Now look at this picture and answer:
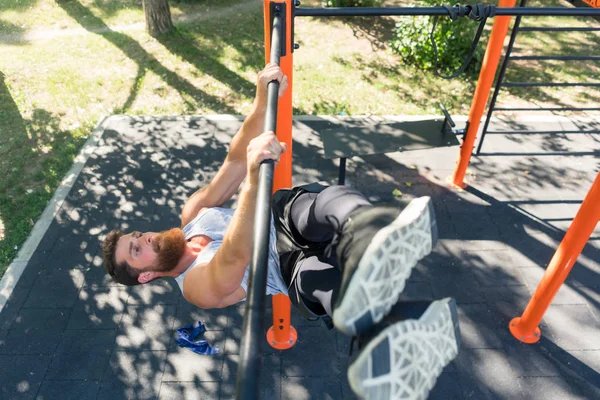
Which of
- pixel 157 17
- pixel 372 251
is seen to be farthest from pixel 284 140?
pixel 157 17

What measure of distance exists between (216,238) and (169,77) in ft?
19.4

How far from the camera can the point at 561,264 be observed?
3365 millimetres

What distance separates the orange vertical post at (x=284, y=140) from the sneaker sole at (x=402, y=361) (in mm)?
1352

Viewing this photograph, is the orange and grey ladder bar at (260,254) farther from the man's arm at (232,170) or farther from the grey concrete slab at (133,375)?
the grey concrete slab at (133,375)

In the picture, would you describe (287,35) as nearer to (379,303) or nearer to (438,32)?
(379,303)

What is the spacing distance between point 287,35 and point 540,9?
1.46 meters

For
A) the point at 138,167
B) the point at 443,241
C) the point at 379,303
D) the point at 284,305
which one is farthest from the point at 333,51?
the point at 379,303

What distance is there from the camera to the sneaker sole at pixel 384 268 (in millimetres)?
1683

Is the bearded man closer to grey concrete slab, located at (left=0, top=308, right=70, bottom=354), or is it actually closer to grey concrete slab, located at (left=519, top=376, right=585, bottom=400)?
grey concrete slab, located at (left=0, top=308, right=70, bottom=354)

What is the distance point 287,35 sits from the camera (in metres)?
2.46

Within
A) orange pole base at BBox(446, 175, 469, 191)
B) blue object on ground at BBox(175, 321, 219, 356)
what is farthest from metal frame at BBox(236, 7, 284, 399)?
orange pole base at BBox(446, 175, 469, 191)

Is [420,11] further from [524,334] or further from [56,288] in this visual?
[56,288]

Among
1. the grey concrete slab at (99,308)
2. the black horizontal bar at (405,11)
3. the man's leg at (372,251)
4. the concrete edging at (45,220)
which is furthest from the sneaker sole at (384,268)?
the concrete edging at (45,220)

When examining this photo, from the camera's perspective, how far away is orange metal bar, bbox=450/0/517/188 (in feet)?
14.0
